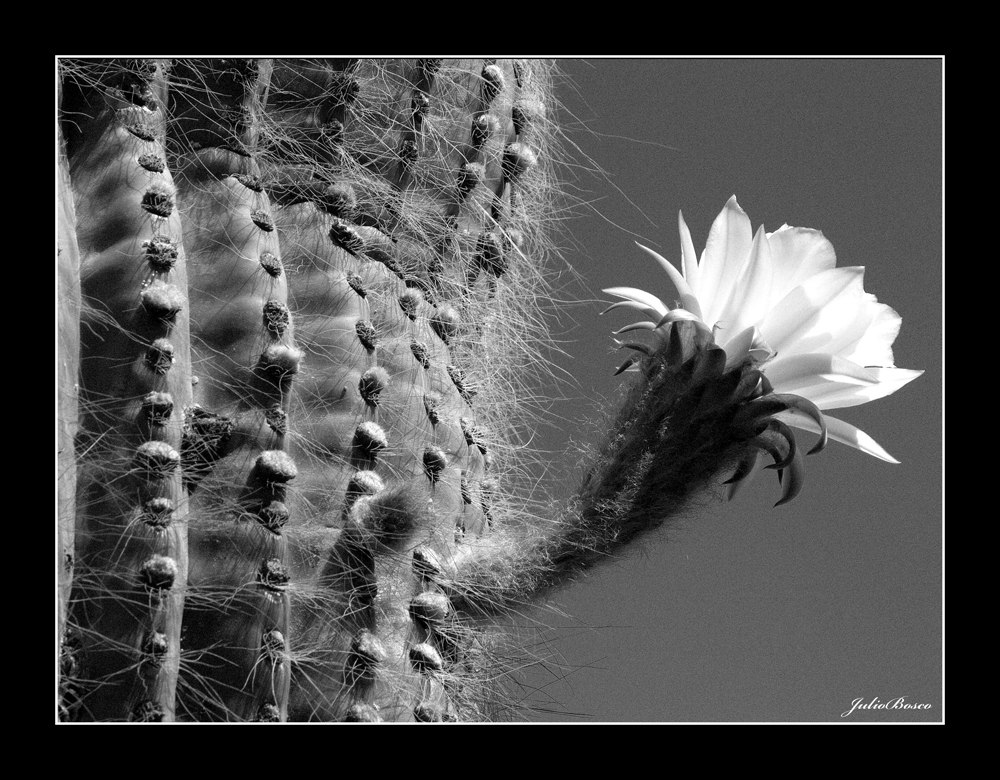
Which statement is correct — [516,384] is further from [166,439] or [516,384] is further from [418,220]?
[166,439]

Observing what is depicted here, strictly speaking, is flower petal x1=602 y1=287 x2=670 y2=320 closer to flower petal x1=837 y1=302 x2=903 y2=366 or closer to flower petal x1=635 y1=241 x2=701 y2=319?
flower petal x1=635 y1=241 x2=701 y2=319

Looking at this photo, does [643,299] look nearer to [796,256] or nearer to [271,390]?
[796,256]

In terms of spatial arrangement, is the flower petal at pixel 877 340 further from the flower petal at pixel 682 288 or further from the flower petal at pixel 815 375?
the flower petal at pixel 682 288

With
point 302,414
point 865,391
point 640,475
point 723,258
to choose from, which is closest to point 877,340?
point 865,391

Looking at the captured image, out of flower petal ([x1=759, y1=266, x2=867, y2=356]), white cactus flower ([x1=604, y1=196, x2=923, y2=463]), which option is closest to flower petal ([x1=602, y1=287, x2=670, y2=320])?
white cactus flower ([x1=604, y1=196, x2=923, y2=463])

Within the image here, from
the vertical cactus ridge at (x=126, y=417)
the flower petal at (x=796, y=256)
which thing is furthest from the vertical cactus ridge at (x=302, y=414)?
the flower petal at (x=796, y=256)

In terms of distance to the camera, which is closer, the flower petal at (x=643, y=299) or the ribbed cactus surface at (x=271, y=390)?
the ribbed cactus surface at (x=271, y=390)
